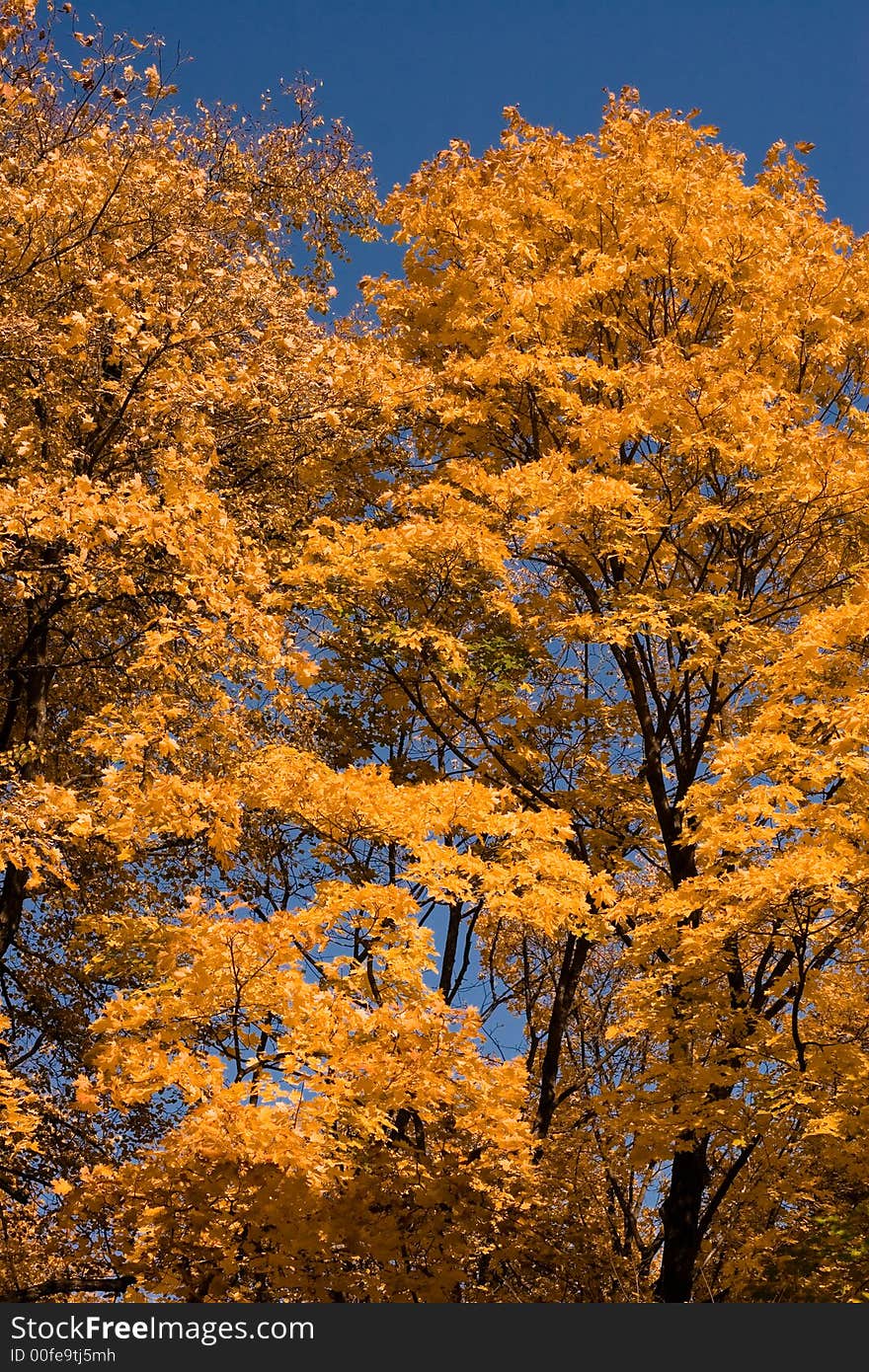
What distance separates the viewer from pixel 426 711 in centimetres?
1234

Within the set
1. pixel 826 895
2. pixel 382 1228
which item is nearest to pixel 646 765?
pixel 826 895

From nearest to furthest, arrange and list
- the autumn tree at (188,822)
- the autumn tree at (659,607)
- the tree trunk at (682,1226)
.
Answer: the autumn tree at (188,822) < the autumn tree at (659,607) < the tree trunk at (682,1226)


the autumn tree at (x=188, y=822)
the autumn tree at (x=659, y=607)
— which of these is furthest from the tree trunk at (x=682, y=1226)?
the autumn tree at (x=188, y=822)

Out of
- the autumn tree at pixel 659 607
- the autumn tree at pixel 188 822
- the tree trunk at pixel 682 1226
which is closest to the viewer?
the autumn tree at pixel 188 822

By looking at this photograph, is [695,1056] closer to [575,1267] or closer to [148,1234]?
[575,1267]

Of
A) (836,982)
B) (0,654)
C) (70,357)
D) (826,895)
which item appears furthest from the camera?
(836,982)

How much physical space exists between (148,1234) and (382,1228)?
66.0 inches

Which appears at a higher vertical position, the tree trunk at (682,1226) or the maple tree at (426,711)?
the maple tree at (426,711)

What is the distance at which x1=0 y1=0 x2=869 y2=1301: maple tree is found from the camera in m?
8.51

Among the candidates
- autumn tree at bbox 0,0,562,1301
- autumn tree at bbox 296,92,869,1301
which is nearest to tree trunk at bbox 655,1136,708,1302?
autumn tree at bbox 296,92,869,1301

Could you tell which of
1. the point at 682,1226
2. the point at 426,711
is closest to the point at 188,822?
the point at 426,711

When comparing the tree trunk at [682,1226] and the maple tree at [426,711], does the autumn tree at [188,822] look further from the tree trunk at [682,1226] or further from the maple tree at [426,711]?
the tree trunk at [682,1226]

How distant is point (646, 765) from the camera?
502 inches

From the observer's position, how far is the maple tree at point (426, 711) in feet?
27.9
